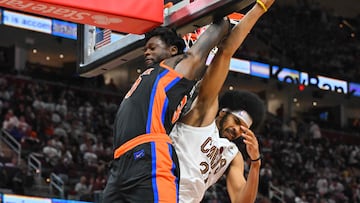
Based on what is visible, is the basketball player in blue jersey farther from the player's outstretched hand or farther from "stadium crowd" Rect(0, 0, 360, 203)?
"stadium crowd" Rect(0, 0, 360, 203)

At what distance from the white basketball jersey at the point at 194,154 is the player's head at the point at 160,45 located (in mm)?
469

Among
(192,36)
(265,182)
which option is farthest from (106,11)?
(265,182)

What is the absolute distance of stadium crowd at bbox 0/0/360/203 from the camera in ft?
56.8

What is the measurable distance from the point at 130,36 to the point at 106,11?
55cm

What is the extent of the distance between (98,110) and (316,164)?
288 inches

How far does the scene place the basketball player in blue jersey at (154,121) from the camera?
13.4 feet

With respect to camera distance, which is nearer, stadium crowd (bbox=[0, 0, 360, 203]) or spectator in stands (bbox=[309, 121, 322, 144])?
stadium crowd (bbox=[0, 0, 360, 203])

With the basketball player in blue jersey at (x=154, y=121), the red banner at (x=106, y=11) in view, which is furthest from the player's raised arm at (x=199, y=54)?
the red banner at (x=106, y=11)

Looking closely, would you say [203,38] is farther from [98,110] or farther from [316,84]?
[316,84]

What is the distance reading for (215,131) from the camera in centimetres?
470

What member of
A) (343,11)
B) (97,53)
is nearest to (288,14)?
(343,11)

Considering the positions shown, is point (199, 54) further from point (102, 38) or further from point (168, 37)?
point (102, 38)

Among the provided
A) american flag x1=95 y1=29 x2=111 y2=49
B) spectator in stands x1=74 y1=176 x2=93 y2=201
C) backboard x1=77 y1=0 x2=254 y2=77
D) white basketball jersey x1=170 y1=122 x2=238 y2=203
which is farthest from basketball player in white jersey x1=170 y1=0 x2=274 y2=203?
spectator in stands x1=74 y1=176 x2=93 y2=201

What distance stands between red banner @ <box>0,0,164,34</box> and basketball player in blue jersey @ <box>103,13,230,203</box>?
560 millimetres
